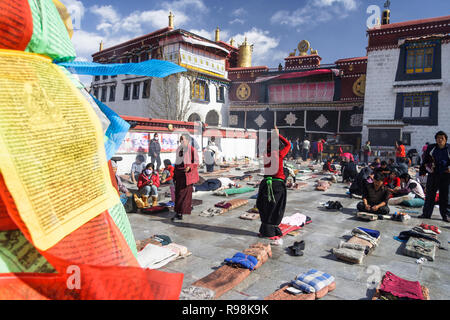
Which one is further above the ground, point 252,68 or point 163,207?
point 252,68

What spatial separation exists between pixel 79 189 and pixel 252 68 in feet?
91.3

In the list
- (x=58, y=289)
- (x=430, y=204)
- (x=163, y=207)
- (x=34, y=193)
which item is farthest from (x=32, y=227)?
(x=430, y=204)

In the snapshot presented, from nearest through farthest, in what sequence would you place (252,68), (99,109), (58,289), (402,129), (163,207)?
(58,289) < (99,109) < (163,207) < (402,129) < (252,68)

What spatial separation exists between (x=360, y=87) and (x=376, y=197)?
18.5 meters

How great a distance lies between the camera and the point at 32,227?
1159 millimetres

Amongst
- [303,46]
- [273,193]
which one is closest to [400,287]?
[273,193]

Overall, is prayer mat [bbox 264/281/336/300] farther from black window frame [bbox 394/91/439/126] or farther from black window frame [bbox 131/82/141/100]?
black window frame [bbox 131/82/141/100]

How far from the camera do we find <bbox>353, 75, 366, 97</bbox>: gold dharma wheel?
2288 centimetres

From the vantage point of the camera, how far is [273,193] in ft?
17.6

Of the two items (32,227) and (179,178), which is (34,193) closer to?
(32,227)

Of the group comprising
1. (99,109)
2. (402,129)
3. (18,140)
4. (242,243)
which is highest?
(402,129)

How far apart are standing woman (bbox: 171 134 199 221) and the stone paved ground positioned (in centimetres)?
28

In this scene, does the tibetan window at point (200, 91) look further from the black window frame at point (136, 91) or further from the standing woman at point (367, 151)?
the standing woman at point (367, 151)

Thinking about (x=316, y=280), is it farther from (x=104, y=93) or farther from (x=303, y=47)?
(x=104, y=93)
